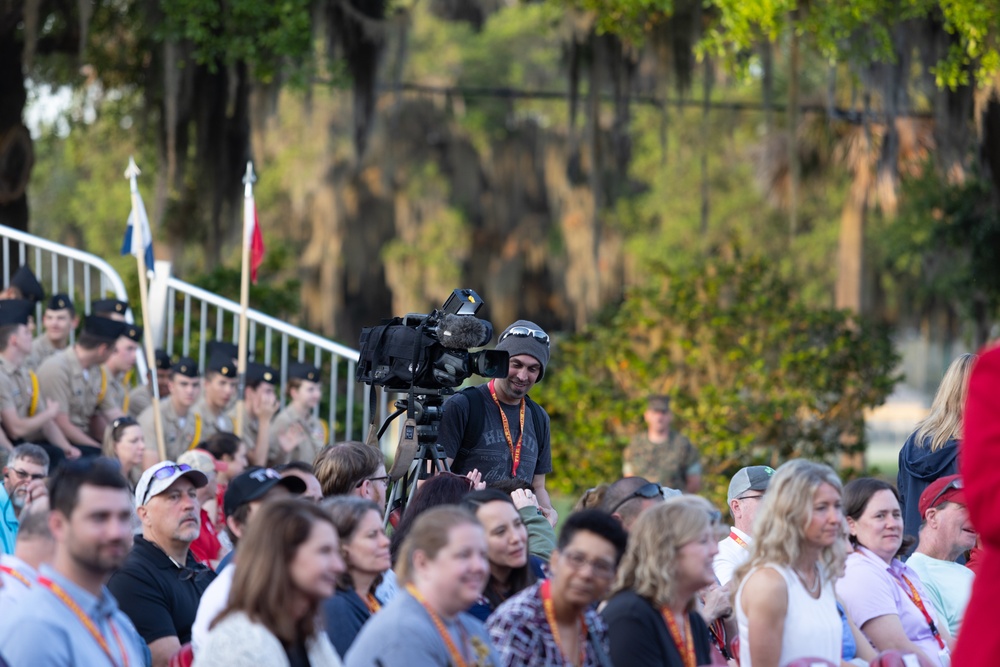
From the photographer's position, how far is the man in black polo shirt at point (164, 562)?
17.4ft

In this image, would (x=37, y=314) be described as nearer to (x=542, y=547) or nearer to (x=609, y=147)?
(x=542, y=547)

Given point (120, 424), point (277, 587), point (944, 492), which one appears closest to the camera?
point (277, 587)

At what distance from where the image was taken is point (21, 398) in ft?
28.3

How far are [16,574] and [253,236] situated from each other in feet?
20.0

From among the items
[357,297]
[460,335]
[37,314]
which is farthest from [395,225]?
[460,335]

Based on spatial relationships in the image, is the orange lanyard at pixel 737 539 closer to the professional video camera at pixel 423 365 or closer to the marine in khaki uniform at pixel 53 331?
the professional video camera at pixel 423 365

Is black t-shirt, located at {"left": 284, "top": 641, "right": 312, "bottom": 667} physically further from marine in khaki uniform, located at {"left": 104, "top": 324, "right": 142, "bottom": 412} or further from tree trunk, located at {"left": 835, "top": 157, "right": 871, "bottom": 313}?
tree trunk, located at {"left": 835, "top": 157, "right": 871, "bottom": 313}

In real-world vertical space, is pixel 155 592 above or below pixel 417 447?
below

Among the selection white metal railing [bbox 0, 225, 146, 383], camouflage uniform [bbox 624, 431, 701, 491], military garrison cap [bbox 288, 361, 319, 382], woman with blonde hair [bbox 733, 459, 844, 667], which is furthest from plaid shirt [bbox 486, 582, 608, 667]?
camouflage uniform [bbox 624, 431, 701, 491]

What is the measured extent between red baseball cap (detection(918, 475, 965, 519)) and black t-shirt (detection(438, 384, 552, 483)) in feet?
5.65

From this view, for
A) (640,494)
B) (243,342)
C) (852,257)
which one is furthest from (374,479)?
(852,257)

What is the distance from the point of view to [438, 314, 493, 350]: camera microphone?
6176 millimetres

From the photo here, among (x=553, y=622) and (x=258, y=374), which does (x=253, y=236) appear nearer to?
(x=258, y=374)

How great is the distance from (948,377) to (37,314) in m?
6.68
